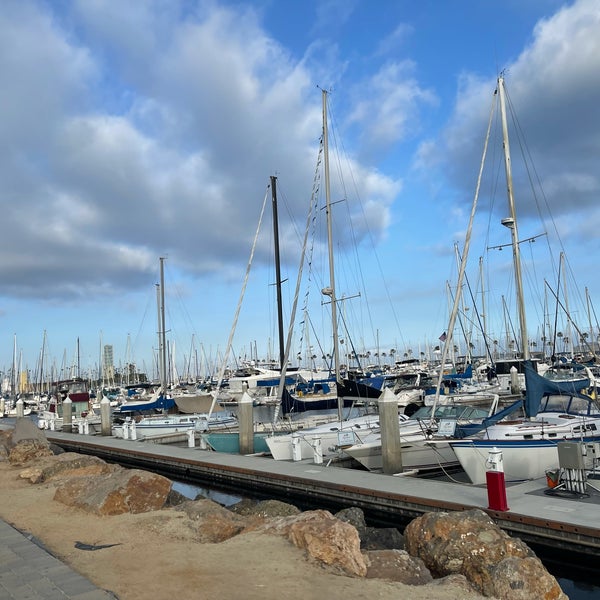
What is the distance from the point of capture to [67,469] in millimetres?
16844

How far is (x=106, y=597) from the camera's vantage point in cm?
602

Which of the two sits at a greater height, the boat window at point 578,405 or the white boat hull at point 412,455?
the boat window at point 578,405

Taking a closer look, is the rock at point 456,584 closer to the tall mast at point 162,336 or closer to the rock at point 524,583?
the rock at point 524,583

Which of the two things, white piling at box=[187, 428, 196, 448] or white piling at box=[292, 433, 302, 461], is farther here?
white piling at box=[187, 428, 196, 448]

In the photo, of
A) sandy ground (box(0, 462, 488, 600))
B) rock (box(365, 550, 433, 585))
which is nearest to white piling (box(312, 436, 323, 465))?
sandy ground (box(0, 462, 488, 600))

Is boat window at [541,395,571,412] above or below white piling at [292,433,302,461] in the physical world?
above

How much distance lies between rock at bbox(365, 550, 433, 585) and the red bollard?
3.54 metres

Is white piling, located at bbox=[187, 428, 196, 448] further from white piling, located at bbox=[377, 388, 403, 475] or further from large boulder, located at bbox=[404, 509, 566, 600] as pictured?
large boulder, located at bbox=[404, 509, 566, 600]

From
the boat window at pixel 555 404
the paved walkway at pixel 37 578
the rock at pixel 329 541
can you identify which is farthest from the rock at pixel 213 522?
the boat window at pixel 555 404

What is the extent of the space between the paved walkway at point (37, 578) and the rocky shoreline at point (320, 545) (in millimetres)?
352

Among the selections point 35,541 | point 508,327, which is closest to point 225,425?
point 35,541

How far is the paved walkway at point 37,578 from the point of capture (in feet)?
20.3

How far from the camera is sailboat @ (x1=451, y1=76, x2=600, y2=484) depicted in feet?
46.9

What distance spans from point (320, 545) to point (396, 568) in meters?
1.04
